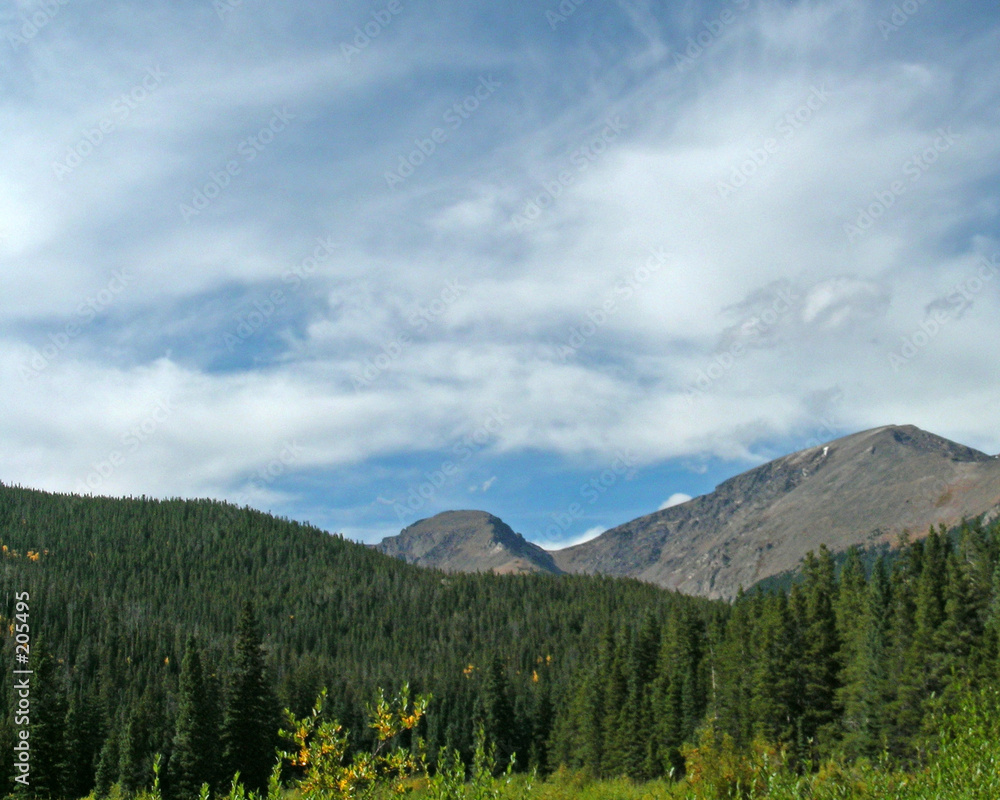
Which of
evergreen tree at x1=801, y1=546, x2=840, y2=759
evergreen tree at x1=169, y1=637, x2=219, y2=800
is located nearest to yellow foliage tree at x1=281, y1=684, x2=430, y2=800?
evergreen tree at x1=169, y1=637, x2=219, y2=800

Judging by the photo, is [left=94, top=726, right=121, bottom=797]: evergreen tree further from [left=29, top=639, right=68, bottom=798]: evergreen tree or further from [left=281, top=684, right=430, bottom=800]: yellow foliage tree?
[left=281, top=684, right=430, bottom=800]: yellow foliage tree

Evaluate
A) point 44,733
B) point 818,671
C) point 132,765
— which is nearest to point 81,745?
point 132,765

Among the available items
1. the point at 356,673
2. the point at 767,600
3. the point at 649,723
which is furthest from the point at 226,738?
the point at 356,673

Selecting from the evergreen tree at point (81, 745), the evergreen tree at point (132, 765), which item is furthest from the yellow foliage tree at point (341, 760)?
the evergreen tree at point (81, 745)

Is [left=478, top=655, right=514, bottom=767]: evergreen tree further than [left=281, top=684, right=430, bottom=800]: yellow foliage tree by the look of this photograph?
Yes

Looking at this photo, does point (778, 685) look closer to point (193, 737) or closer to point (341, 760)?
point (193, 737)

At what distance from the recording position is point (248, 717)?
53.5m

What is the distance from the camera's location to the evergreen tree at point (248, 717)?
2072 inches

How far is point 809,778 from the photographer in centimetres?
1402

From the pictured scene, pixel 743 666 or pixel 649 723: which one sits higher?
pixel 743 666

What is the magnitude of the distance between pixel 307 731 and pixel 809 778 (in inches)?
357

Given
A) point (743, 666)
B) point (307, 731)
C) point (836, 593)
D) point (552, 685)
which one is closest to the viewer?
point (307, 731)

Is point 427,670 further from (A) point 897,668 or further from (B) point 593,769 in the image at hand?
(A) point 897,668

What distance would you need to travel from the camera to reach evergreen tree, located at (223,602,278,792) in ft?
173
